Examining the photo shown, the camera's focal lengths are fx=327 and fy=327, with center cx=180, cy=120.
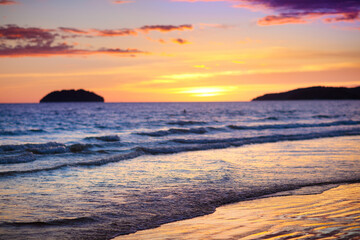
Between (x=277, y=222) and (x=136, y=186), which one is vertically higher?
(x=136, y=186)

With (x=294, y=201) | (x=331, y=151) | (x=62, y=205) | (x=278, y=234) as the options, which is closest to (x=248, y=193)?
(x=294, y=201)

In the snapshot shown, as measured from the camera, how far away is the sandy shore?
5598 millimetres

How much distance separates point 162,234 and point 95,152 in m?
12.9

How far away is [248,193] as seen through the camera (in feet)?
29.3

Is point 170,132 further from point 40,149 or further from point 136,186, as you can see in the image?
point 136,186

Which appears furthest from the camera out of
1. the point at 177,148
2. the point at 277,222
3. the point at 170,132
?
the point at 170,132

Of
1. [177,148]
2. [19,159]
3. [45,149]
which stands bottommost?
[177,148]

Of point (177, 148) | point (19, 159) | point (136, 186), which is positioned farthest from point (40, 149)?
point (136, 186)

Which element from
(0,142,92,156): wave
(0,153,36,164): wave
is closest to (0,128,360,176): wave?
(0,153,36,164): wave

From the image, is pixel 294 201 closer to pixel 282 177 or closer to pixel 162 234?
pixel 282 177

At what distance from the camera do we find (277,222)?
6281 millimetres

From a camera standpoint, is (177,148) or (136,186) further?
(177,148)

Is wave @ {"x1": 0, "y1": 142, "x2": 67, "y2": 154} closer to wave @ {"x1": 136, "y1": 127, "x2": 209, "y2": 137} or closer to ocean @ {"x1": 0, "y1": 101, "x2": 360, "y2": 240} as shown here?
ocean @ {"x1": 0, "y1": 101, "x2": 360, "y2": 240}

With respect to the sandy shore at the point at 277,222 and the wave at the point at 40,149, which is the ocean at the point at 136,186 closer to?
the wave at the point at 40,149
